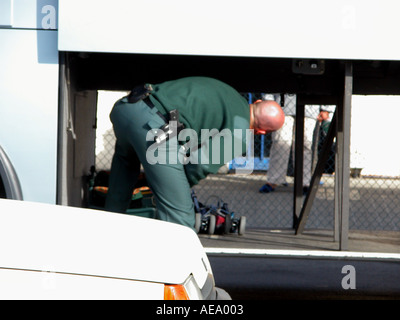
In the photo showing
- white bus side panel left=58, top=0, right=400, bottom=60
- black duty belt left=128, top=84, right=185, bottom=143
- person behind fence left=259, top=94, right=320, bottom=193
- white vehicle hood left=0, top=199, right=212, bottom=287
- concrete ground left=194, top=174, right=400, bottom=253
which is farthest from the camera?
person behind fence left=259, top=94, right=320, bottom=193

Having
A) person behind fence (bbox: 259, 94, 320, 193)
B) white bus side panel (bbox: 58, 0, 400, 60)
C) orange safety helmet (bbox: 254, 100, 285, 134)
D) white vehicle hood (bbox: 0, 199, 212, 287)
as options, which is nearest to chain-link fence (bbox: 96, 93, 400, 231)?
person behind fence (bbox: 259, 94, 320, 193)

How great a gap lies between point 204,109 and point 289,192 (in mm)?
5894

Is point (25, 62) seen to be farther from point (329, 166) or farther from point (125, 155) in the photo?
point (329, 166)

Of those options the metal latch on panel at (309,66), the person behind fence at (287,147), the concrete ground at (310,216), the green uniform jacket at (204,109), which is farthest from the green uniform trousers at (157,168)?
the person behind fence at (287,147)

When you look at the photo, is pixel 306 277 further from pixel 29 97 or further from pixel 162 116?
pixel 29 97

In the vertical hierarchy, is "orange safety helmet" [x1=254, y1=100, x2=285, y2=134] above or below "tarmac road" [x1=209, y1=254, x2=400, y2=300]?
above

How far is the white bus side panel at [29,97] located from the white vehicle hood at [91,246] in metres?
1.59

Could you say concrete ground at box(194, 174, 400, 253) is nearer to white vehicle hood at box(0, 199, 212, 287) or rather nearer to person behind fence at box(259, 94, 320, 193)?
person behind fence at box(259, 94, 320, 193)

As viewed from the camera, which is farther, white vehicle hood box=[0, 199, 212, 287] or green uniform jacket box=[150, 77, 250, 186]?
green uniform jacket box=[150, 77, 250, 186]

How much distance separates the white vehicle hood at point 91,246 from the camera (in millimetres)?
2117

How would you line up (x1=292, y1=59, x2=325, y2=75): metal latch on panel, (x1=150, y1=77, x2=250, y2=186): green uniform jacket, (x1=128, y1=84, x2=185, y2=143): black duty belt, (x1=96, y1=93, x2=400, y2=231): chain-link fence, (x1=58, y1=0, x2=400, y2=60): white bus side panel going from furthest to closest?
(x1=96, y1=93, x2=400, y2=231): chain-link fence → (x1=292, y1=59, x2=325, y2=75): metal latch on panel → (x1=150, y1=77, x2=250, y2=186): green uniform jacket → (x1=128, y1=84, x2=185, y2=143): black duty belt → (x1=58, y1=0, x2=400, y2=60): white bus side panel

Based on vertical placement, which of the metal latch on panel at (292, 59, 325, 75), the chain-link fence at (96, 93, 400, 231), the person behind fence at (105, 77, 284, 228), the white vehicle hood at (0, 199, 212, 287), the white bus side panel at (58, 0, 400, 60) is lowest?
the chain-link fence at (96, 93, 400, 231)

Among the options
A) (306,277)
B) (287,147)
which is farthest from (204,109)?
(287,147)

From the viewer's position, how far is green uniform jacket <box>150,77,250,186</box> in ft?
14.6
